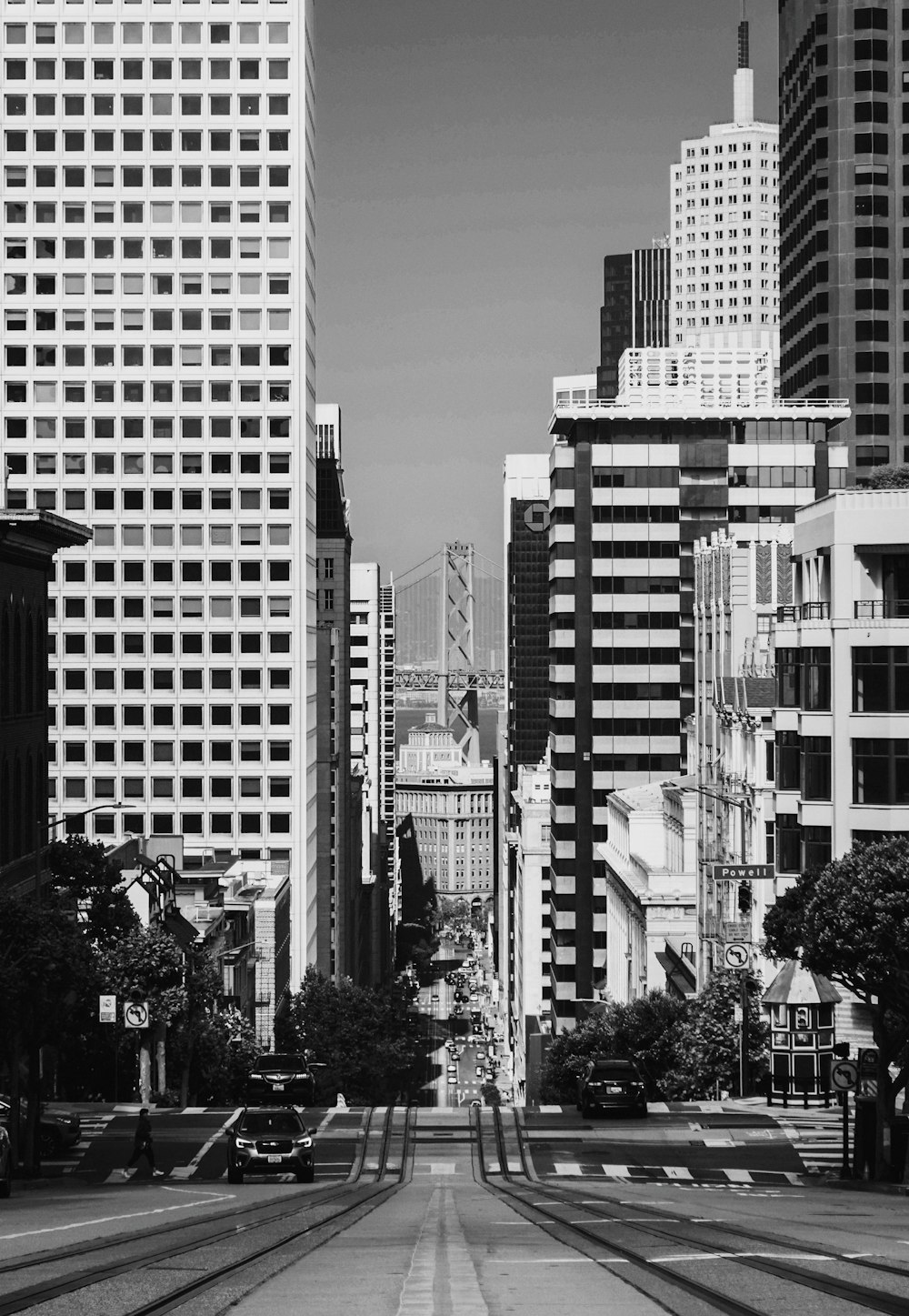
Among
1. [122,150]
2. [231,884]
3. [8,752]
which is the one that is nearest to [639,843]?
[231,884]

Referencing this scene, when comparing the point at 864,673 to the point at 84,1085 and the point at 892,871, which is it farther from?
the point at 84,1085

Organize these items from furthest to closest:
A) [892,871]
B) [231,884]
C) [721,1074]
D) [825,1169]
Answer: [231,884] → [721,1074] → [825,1169] → [892,871]

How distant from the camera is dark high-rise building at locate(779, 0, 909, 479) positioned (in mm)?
153125

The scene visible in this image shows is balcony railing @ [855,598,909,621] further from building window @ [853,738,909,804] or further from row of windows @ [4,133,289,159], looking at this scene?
row of windows @ [4,133,289,159]

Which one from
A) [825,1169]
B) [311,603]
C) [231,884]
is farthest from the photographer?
[311,603]

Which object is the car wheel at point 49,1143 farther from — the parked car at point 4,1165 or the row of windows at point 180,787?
the row of windows at point 180,787

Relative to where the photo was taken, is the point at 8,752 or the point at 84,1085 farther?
the point at 84,1085

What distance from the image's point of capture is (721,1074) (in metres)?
69.9

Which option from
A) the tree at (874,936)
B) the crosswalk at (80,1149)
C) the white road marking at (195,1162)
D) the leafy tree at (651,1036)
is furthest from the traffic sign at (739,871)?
the crosswalk at (80,1149)

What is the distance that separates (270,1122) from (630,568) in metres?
96.2

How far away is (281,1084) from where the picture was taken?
6212 centimetres

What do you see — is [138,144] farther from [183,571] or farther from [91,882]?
[91,882]

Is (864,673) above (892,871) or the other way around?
above

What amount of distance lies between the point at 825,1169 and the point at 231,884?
7407 centimetres
